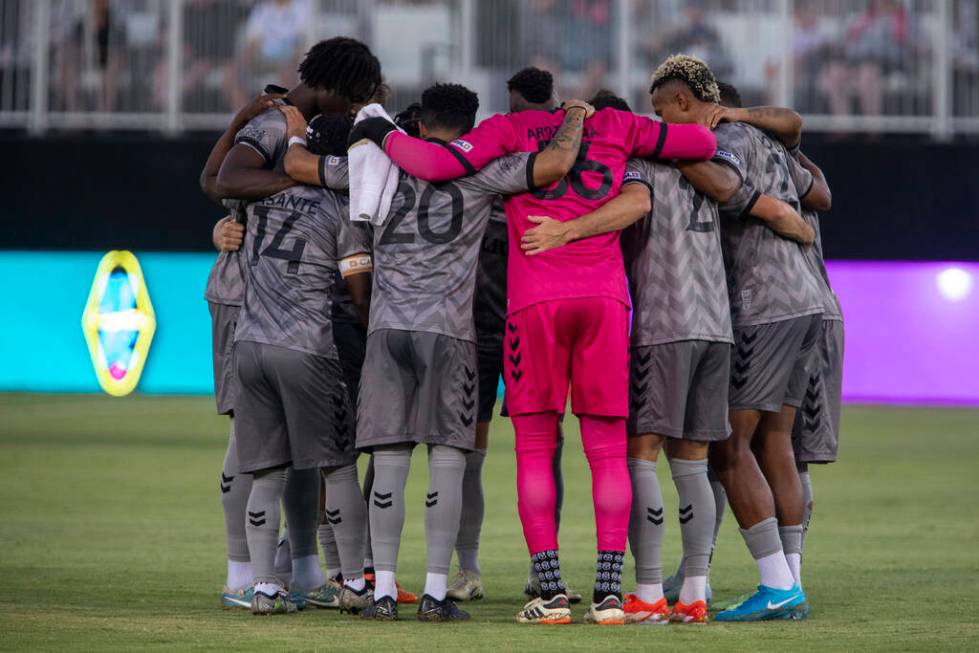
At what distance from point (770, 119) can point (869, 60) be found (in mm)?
12438

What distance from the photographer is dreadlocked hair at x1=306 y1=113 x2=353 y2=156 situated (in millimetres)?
6367

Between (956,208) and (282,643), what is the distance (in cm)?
1392

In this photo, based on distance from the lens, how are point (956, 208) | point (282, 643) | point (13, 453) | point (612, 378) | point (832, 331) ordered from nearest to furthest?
point (282, 643) < point (612, 378) < point (832, 331) < point (13, 453) < point (956, 208)

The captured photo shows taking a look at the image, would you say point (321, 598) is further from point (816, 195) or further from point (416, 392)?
point (816, 195)

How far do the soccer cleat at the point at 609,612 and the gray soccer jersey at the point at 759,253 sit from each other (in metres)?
1.27

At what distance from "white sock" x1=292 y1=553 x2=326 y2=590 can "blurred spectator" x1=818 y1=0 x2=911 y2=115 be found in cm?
1273

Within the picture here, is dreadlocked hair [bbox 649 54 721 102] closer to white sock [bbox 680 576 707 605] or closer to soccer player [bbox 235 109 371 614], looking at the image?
soccer player [bbox 235 109 371 614]

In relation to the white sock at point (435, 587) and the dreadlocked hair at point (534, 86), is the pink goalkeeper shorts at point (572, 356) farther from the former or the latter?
the dreadlocked hair at point (534, 86)

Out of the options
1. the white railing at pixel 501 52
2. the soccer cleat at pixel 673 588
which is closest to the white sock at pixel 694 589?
the soccer cleat at pixel 673 588

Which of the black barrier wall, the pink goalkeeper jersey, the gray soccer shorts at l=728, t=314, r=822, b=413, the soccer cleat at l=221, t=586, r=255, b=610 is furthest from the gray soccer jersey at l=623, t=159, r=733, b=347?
the black barrier wall

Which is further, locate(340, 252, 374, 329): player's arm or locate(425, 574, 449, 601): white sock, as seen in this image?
locate(340, 252, 374, 329): player's arm

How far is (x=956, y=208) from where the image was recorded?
57.9ft

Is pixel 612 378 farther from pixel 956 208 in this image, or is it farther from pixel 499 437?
pixel 956 208

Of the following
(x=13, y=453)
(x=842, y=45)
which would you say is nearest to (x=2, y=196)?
(x=13, y=453)
